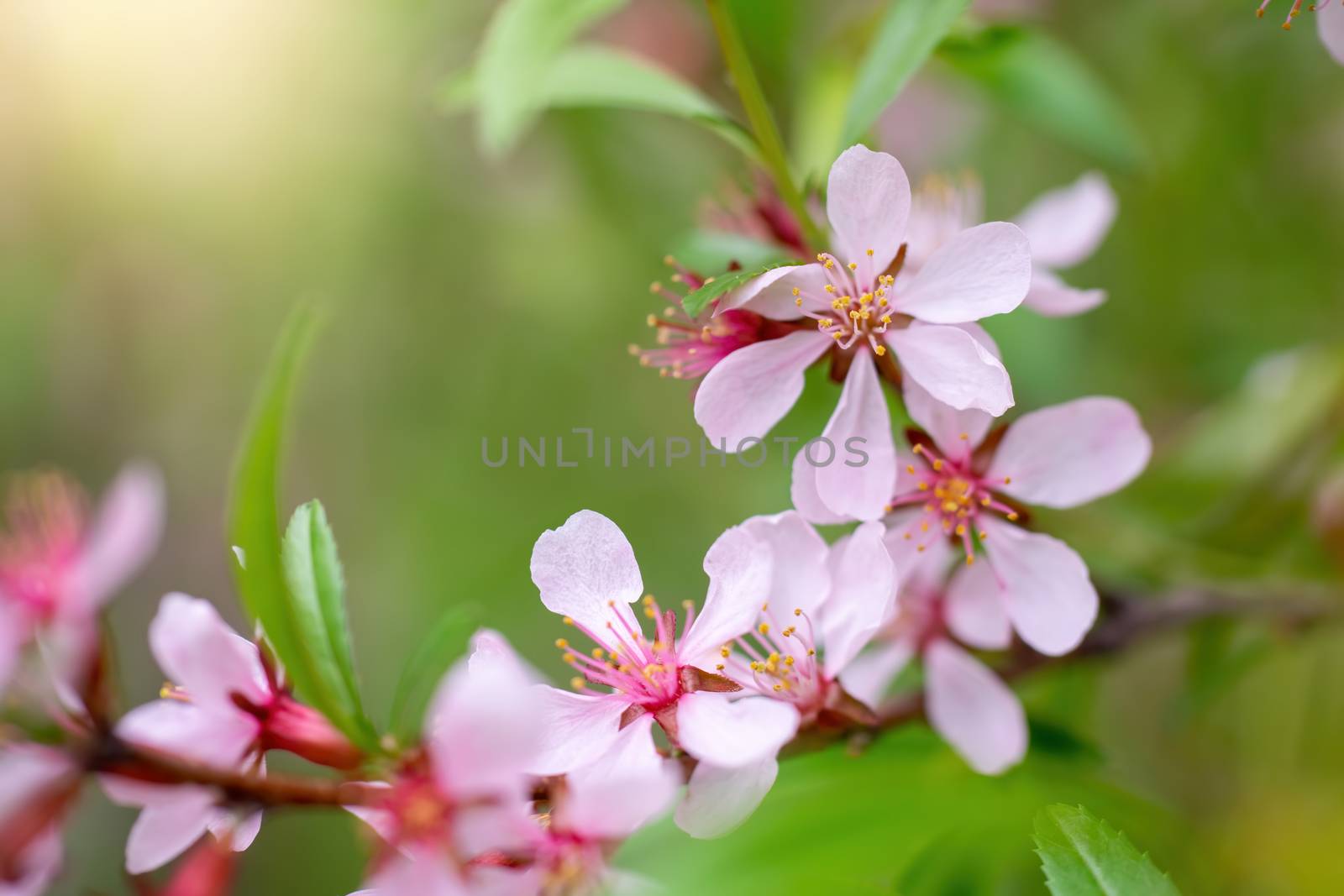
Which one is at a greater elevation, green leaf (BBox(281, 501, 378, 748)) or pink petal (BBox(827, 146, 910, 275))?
pink petal (BBox(827, 146, 910, 275))

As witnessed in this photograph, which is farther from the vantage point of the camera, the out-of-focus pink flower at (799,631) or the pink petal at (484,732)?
the out-of-focus pink flower at (799,631)

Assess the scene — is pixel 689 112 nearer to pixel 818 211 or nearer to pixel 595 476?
pixel 818 211

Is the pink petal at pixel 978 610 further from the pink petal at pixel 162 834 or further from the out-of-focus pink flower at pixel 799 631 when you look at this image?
the pink petal at pixel 162 834

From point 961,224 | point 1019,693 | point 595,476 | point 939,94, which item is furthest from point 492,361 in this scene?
point 1019,693

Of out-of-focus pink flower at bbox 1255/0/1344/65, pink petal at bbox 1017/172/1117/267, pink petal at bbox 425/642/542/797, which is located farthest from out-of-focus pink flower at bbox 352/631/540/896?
out-of-focus pink flower at bbox 1255/0/1344/65

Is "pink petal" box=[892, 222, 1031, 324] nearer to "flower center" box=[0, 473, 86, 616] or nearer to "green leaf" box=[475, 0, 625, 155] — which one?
"green leaf" box=[475, 0, 625, 155]

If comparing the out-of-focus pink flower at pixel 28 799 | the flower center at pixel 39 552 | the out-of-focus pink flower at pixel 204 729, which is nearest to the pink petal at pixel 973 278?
the out-of-focus pink flower at pixel 204 729
